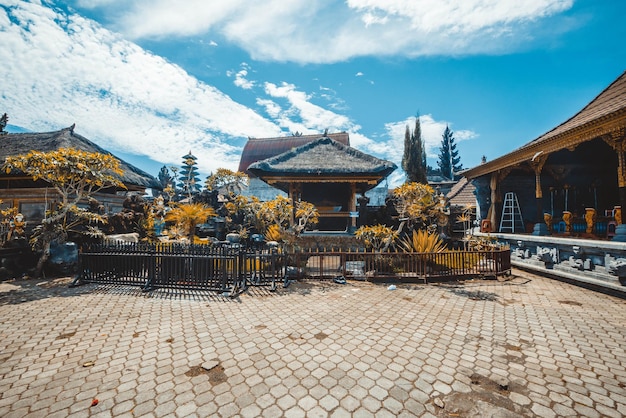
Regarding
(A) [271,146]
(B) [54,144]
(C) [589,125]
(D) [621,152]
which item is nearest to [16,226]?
(B) [54,144]

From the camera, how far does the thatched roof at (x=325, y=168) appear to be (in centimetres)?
1077

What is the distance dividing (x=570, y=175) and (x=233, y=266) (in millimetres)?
15871

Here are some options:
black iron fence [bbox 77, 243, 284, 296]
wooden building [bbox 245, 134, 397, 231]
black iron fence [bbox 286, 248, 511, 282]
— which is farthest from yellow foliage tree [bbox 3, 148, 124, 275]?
black iron fence [bbox 286, 248, 511, 282]

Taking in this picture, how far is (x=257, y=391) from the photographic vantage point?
2857 mm

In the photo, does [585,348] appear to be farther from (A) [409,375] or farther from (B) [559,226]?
(B) [559,226]

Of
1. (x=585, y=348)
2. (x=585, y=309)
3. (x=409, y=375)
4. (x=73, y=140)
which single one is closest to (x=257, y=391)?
(x=409, y=375)

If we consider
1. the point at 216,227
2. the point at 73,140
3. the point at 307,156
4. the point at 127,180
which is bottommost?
the point at 216,227

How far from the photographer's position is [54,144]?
12.4 metres

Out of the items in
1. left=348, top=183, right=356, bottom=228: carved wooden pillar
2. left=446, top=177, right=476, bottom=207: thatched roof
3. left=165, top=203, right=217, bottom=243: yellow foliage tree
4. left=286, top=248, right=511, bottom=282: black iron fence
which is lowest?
left=286, top=248, right=511, bottom=282: black iron fence

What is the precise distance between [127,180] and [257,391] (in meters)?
13.8

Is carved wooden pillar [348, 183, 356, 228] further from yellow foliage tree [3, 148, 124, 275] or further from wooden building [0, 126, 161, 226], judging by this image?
wooden building [0, 126, 161, 226]

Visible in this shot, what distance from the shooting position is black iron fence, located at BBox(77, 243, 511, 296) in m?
6.86

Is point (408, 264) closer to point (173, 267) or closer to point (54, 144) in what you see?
point (173, 267)

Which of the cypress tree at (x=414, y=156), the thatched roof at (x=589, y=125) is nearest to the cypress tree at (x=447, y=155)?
the cypress tree at (x=414, y=156)
